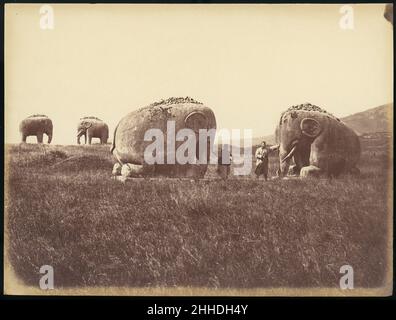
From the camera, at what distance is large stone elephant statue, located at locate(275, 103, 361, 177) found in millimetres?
6578

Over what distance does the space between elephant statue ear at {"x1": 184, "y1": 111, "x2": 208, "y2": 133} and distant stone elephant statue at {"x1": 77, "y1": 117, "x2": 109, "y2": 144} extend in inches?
44.3

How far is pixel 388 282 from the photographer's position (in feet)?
21.4

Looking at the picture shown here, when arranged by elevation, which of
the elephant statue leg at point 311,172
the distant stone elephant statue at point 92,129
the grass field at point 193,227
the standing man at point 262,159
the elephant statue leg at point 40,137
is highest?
the distant stone elephant statue at point 92,129

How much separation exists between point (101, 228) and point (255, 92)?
9.10 ft

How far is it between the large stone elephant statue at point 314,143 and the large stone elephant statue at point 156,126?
1.04 m

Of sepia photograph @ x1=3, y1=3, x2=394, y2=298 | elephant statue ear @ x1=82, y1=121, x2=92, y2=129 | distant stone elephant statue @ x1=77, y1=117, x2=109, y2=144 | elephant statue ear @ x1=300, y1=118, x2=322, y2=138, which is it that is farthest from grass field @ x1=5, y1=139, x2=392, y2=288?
elephant statue ear @ x1=300, y1=118, x2=322, y2=138

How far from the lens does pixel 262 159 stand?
262 inches

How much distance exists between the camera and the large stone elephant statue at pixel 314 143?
658cm

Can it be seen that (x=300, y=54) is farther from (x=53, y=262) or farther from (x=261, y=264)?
(x=53, y=262)

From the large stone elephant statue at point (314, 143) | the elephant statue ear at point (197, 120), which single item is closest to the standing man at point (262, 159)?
the large stone elephant statue at point (314, 143)

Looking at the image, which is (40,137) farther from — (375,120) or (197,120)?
(375,120)

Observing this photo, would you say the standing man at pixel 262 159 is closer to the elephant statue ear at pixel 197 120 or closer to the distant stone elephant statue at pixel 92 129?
the elephant statue ear at pixel 197 120

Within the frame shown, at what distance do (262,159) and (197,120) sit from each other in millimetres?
1032

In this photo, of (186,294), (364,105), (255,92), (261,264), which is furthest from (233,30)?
(186,294)
